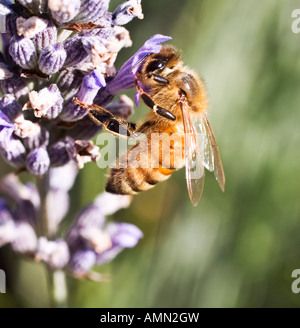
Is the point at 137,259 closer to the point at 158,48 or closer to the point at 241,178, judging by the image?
the point at 241,178

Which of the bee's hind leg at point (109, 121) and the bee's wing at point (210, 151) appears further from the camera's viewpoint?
the bee's wing at point (210, 151)

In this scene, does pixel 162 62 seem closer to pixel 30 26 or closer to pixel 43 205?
pixel 30 26

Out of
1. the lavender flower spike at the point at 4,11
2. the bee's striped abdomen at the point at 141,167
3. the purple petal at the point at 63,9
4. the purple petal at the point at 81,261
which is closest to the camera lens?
the purple petal at the point at 63,9

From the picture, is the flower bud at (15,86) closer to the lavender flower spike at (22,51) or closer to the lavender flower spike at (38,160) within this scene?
the lavender flower spike at (22,51)

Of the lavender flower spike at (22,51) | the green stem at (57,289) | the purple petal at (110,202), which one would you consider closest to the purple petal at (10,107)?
the lavender flower spike at (22,51)

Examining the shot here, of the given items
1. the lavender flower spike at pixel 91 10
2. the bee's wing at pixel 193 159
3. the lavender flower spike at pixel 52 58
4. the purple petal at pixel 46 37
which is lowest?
the bee's wing at pixel 193 159

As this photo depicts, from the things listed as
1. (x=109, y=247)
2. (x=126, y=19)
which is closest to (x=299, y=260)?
(x=109, y=247)

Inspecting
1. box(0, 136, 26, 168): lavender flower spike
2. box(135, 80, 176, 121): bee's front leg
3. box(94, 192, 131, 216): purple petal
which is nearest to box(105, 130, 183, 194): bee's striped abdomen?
box(135, 80, 176, 121): bee's front leg
